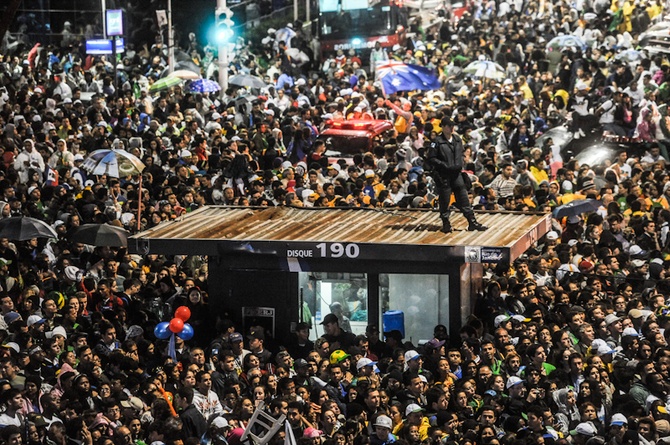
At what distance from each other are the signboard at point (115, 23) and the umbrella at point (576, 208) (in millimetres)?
16049

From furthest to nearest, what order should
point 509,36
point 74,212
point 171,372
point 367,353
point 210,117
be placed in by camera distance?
point 509,36, point 210,117, point 74,212, point 367,353, point 171,372

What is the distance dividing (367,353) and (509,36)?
23.2m

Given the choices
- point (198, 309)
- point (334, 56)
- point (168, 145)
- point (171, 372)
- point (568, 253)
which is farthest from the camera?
point (334, 56)

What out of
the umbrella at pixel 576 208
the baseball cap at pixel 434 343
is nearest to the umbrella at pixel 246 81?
the umbrella at pixel 576 208

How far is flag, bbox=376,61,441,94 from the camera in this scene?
32.1 meters

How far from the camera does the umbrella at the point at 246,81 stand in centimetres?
3547

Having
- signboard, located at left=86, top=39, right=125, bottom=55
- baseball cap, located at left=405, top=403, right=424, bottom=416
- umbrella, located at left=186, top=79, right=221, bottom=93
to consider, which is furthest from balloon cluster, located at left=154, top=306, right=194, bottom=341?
signboard, located at left=86, top=39, right=125, bottom=55

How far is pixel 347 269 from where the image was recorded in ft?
62.1

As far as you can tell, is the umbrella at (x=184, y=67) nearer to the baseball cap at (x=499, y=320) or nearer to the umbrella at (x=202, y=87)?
the umbrella at (x=202, y=87)

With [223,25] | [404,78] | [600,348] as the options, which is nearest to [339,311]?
[600,348]

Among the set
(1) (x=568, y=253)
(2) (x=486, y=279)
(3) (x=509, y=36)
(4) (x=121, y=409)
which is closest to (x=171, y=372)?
(4) (x=121, y=409)

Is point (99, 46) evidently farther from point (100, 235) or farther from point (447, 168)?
point (447, 168)

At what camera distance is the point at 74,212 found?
74.5 ft

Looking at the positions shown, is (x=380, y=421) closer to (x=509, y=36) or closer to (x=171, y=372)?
(x=171, y=372)
